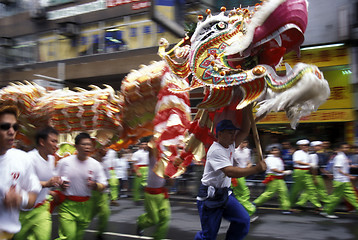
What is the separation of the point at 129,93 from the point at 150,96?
276mm

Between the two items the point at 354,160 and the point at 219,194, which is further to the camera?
the point at 354,160

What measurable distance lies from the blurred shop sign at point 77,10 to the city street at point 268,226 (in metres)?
10.1

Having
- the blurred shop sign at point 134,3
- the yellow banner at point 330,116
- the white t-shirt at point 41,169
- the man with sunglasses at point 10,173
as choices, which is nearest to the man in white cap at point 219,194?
the white t-shirt at point 41,169

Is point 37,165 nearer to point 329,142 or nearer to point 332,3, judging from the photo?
point 329,142

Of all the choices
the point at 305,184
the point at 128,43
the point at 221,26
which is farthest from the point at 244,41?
the point at 128,43

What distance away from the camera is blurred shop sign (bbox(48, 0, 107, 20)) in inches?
625

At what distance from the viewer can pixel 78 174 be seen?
15.0 feet

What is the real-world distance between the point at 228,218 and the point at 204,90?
1.42m

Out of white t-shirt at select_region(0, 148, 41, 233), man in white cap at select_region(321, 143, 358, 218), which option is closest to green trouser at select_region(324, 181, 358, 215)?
man in white cap at select_region(321, 143, 358, 218)

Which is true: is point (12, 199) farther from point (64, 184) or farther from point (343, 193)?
point (343, 193)

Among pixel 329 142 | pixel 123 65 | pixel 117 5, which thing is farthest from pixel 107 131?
pixel 117 5

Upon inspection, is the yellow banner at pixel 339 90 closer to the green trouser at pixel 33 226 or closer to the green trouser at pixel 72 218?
the green trouser at pixel 72 218

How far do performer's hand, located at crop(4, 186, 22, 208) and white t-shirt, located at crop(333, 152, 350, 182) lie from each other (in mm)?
6746

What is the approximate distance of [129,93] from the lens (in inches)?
182
